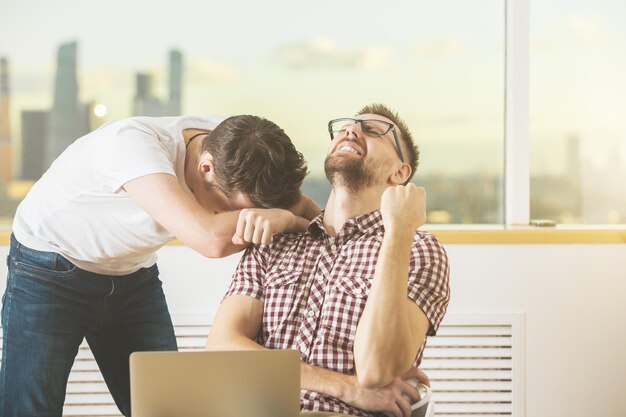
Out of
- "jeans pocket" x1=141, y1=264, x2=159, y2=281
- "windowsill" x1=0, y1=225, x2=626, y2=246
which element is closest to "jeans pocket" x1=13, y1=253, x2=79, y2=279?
"jeans pocket" x1=141, y1=264, x2=159, y2=281

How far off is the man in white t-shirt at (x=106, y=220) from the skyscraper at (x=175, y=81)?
46.8 inches

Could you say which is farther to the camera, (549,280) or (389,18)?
(389,18)

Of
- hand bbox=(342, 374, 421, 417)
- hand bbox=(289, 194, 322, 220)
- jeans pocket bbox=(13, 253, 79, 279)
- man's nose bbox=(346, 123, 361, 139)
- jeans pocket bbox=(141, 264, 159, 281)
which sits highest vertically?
man's nose bbox=(346, 123, 361, 139)

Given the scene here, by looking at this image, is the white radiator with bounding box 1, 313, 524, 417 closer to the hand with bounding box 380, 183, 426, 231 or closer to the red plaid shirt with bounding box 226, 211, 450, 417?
the red plaid shirt with bounding box 226, 211, 450, 417

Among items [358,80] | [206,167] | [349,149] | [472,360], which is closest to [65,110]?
[358,80]

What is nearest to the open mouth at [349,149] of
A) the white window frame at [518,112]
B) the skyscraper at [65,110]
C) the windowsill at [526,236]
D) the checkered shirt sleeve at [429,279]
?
the checkered shirt sleeve at [429,279]

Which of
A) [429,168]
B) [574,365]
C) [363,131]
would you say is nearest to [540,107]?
[429,168]

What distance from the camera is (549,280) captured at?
296cm

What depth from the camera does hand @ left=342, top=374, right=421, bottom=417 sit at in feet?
5.63

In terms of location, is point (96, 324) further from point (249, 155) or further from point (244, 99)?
point (244, 99)

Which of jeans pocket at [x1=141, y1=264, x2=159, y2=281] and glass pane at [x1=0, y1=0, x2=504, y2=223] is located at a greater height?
glass pane at [x1=0, y1=0, x2=504, y2=223]

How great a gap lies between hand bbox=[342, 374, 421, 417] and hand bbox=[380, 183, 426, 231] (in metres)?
0.36

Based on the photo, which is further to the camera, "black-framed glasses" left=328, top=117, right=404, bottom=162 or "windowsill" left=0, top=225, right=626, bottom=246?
"windowsill" left=0, top=225, right=626, bottom=246

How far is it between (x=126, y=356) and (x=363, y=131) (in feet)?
2.92
